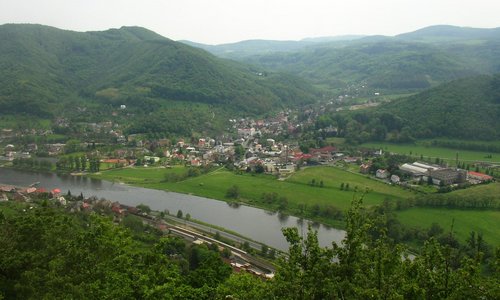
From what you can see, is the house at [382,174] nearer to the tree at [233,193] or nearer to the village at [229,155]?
the village at [229,155]

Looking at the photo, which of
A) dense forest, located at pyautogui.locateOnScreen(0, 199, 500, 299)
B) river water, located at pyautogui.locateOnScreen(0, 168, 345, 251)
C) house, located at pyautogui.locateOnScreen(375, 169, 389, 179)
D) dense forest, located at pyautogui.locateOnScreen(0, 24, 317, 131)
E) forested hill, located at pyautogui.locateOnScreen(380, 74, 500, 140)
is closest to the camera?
dense forest, located at pyautogui.locateOnScreen(0, 199, 500, 299)

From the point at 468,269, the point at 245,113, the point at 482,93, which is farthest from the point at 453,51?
the point at 468,269

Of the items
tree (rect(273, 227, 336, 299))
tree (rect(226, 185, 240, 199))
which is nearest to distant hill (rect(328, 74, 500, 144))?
tree (rect(226, 185, 240, 199))

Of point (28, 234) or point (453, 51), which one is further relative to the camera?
point (453, 51)

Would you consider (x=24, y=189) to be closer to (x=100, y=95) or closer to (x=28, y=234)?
(x=28, y=234)

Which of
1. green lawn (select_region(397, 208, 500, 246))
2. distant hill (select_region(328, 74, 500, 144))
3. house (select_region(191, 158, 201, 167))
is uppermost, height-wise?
distant hill (select_region(328, 74, 500, 144))

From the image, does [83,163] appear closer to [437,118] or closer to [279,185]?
[279,185]

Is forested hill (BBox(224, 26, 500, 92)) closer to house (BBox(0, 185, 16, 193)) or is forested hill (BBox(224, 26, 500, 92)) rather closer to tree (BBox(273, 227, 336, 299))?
house (BBox(0, 185, 16, 193))

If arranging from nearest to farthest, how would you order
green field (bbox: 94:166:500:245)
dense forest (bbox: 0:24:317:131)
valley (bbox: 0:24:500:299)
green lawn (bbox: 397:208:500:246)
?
valley (bbox: 0:24:500:299) → green lawn (bbox: 397:208:500:246) → green field (bbox: 94:166:500:245) → dense forest (bbox: 0:24:317:131)
